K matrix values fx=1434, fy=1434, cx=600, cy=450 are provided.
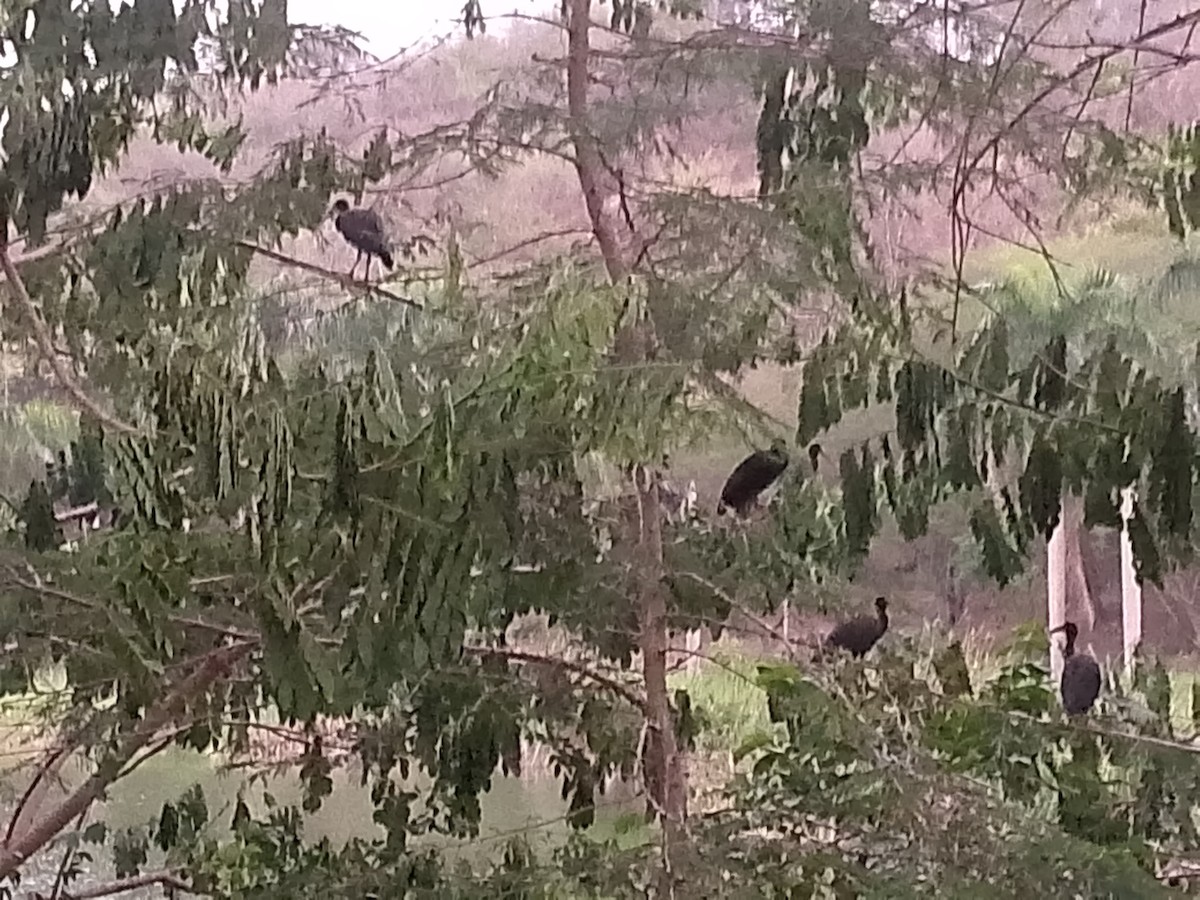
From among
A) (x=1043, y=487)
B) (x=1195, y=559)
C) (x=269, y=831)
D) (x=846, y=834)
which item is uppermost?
(x=1043, y=487)

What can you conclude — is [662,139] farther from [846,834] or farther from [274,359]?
[846,834]

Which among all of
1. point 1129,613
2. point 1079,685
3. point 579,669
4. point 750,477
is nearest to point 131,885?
point 579,669

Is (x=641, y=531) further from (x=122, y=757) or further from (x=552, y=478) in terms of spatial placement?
(x=122, y=757)

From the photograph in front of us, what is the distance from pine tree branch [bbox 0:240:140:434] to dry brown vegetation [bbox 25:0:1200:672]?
116 mm

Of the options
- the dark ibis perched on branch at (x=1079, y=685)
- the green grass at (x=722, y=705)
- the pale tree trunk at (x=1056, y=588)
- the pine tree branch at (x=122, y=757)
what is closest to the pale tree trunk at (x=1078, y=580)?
the pale tree trunk at (x=1056, y=588)

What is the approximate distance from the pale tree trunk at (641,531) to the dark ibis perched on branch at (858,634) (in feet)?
0.58

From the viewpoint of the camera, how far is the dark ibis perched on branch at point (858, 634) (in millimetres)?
1448

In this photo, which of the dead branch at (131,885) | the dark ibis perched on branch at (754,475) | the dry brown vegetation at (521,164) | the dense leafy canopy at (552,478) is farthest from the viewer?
the dead branch at (131,885)

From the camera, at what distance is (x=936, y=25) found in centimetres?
140

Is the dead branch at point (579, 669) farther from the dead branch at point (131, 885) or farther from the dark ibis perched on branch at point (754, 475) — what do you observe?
the dead branch at point (131, 885)

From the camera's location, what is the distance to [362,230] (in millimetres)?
1345

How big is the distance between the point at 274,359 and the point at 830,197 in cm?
52

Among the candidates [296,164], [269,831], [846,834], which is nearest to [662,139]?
[296,164]

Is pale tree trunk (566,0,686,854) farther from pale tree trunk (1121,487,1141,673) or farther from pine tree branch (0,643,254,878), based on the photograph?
pale tree trunk (1121,487,1141,673)
